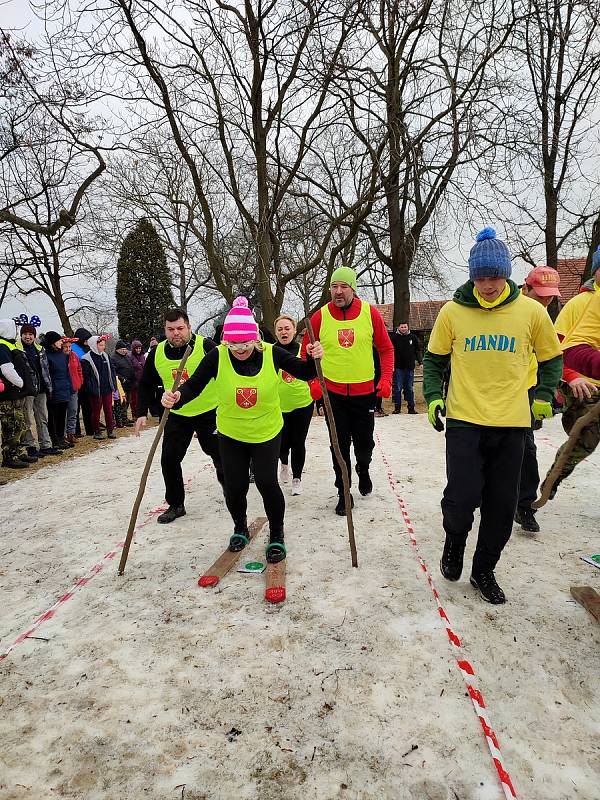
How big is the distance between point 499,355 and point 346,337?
193 centimetres

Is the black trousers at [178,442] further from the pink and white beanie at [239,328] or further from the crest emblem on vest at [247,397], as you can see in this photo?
the pink and white beanie at [239,328]

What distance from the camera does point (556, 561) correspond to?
3.57 metres

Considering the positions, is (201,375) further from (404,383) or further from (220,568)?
(404,383)

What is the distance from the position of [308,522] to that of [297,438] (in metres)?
1.16

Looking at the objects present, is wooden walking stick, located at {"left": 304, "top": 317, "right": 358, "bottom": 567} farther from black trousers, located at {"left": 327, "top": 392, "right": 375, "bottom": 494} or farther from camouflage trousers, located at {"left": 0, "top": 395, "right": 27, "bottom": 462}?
camouflage trousers, located at {"left": 0, "top": 395, "right": 27, "bottom": 462}

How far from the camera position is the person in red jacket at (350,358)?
4.64m

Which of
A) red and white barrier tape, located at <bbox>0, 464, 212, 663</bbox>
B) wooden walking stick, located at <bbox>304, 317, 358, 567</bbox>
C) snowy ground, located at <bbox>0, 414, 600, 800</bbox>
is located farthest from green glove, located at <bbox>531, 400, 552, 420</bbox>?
red and white barrier tape, located at <bbox>0, 464, 212, 663</bbox>

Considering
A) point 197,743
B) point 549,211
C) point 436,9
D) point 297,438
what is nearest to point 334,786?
point 197,743

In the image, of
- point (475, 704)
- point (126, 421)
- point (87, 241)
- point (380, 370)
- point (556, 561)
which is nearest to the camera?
point (475, 704)

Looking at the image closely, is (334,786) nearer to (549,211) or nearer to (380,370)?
(380,370)

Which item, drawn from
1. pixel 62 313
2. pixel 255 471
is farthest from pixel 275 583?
pixel 62 313

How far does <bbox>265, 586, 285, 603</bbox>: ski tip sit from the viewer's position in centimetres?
310

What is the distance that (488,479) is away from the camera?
9.96 feet

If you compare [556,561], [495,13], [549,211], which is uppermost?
[495,13]
